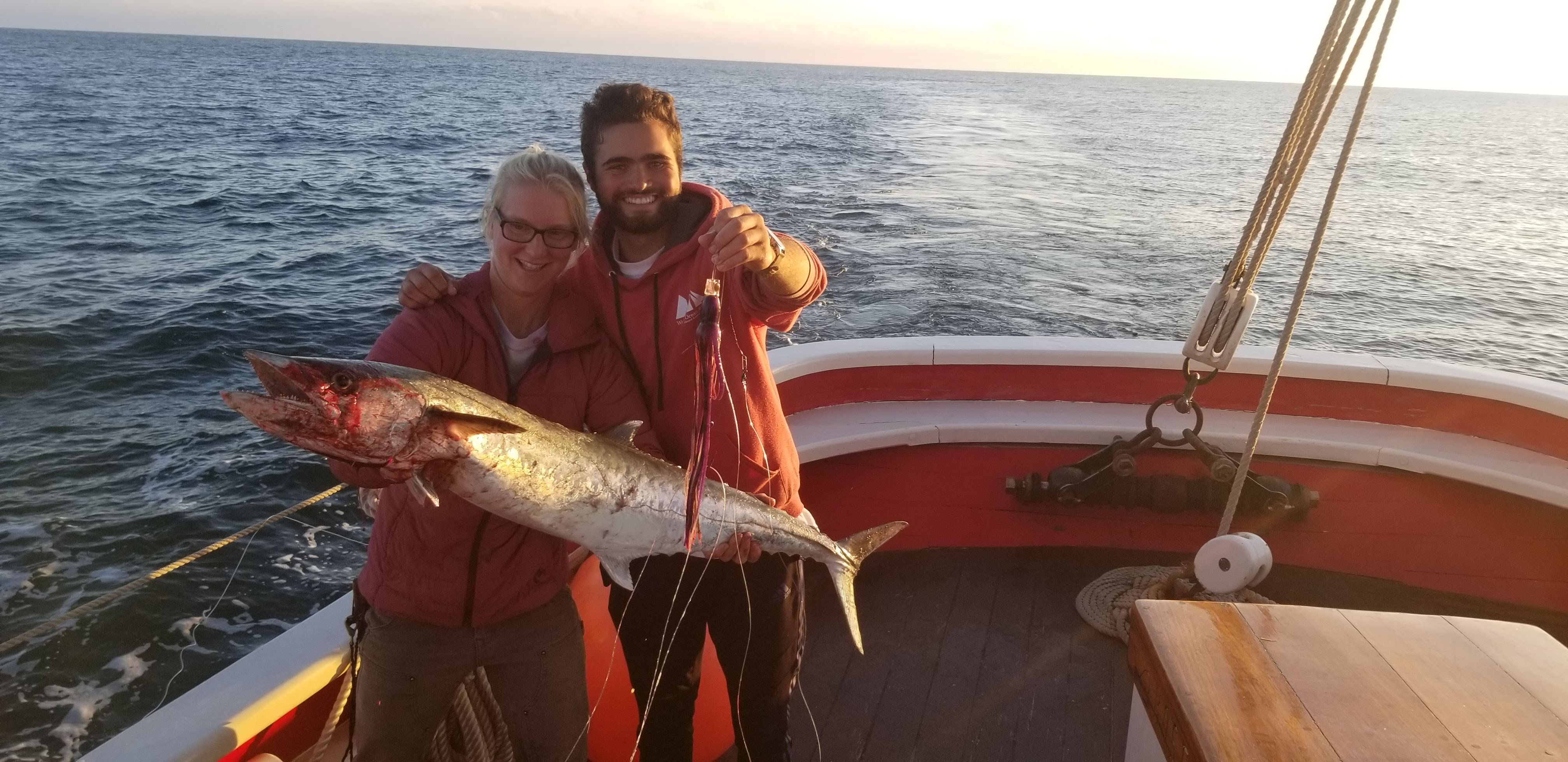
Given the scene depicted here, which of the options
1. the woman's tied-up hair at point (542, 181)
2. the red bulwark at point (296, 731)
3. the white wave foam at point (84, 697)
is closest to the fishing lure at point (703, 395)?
the woman's tied-up hair at point (542, 181)

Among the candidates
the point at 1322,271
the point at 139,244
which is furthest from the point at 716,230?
the point at 1322,271

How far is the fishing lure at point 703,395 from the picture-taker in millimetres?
2094

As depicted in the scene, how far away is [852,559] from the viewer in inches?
121

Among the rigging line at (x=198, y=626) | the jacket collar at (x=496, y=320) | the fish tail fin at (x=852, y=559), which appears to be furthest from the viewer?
the rigging line at (x=198, y=626)

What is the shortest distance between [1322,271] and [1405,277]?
202 cm

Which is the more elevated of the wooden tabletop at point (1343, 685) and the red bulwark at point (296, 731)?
the wooden tabletop at point (1343, 685)

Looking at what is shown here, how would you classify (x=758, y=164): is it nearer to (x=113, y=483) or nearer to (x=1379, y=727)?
(x=113, y=483)

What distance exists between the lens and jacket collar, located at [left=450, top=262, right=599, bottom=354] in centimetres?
238

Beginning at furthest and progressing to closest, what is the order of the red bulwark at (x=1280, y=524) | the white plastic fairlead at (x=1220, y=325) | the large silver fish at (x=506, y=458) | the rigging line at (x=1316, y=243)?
1. the red bulwark at (x=1280, y=524)
2. the white plastic fairlead at (x=1220, y=325)
3. the rigging line at (x=1316, y=243)
4. the large silver fish at (x=506, y=458)

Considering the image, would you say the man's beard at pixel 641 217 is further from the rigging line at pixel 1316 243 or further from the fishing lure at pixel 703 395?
the rigging line at pixel 1316 243

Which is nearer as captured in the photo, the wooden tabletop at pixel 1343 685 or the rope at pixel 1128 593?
the wooden tabletop at pixel 1343 685

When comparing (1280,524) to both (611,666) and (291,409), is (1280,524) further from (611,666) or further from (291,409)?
(291,409)

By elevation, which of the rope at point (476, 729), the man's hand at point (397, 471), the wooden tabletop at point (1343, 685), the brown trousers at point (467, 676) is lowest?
the rope at point (476, 729)

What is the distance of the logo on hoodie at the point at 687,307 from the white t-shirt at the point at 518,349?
1.22ft
